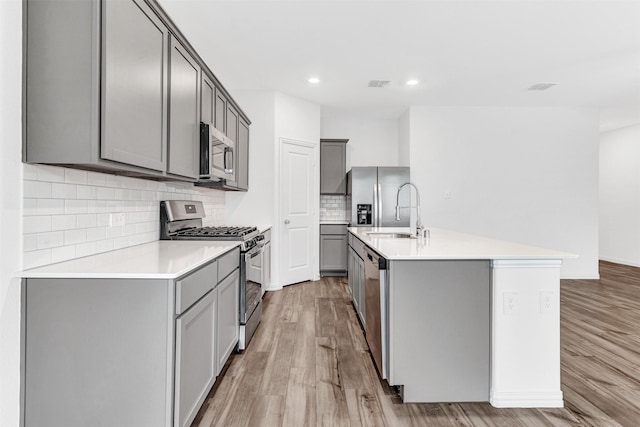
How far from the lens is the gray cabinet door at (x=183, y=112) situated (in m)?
2.22

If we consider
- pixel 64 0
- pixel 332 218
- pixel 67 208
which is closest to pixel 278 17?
pixel 64 0

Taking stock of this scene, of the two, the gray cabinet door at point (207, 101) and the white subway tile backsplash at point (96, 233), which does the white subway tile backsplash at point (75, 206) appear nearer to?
the white subway tile backsplash at point (96, 233)

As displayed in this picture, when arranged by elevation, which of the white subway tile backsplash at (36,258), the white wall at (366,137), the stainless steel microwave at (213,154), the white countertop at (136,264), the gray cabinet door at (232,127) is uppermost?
the white wall at (366,137)

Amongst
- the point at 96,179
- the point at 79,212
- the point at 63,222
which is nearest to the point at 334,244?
the point at 96,179

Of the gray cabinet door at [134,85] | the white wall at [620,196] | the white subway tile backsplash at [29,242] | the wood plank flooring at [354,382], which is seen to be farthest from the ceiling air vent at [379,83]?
the white wall at [620,196]

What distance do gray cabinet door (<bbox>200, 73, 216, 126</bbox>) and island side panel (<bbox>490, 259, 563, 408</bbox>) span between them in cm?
238

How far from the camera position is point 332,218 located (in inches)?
249

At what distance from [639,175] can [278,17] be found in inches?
294

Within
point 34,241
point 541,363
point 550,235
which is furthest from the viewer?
point 550,235

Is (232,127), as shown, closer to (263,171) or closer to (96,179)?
(263,171)

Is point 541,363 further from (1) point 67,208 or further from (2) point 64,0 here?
(2) point 64,0

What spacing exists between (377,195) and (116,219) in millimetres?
3942

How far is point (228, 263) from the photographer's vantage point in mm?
2332

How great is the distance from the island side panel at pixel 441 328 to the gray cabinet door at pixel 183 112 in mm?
1548
